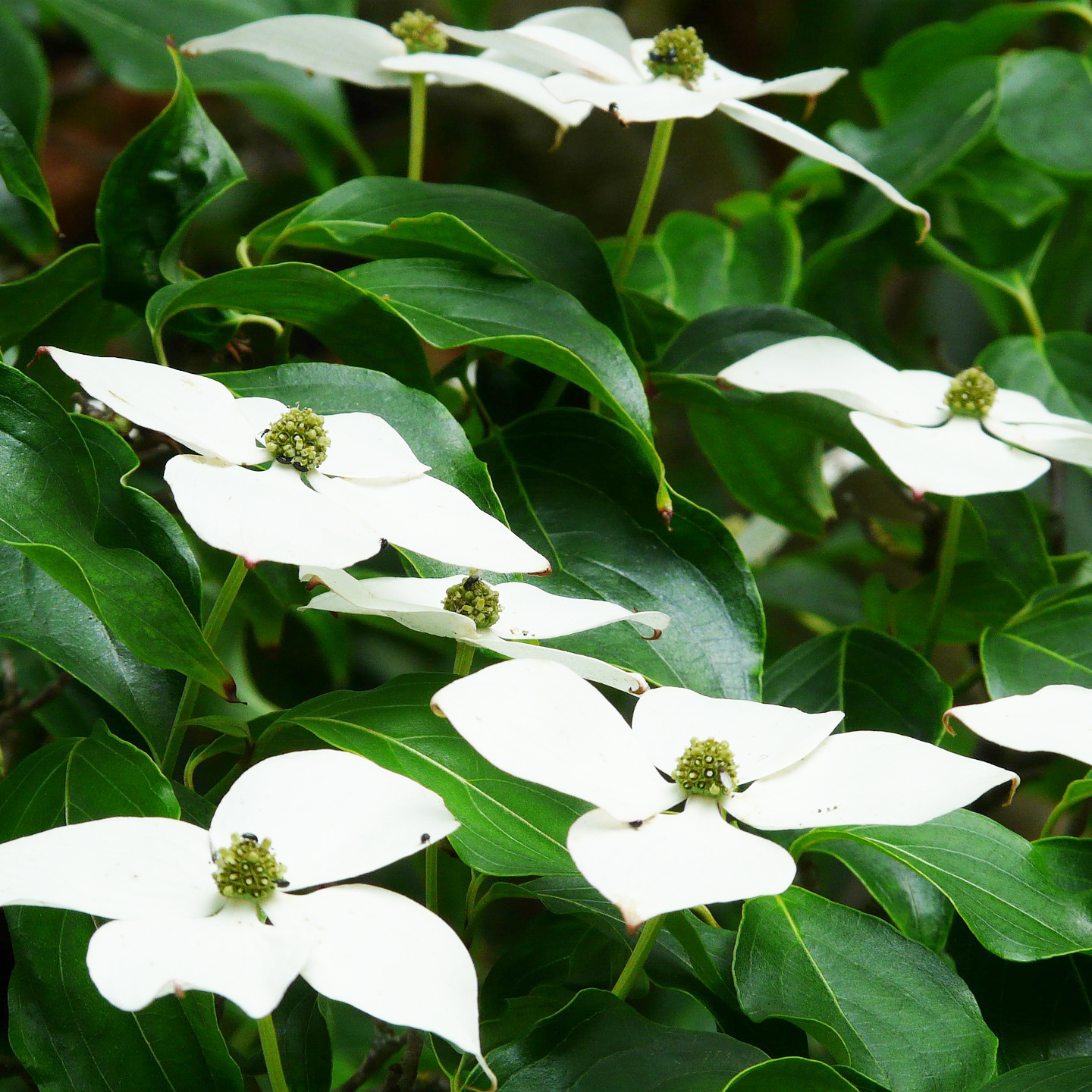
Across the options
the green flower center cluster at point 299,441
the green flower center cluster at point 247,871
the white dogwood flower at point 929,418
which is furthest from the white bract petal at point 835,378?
the green flower center cluster at point 247,871

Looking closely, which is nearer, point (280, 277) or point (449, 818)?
point (449, 818)

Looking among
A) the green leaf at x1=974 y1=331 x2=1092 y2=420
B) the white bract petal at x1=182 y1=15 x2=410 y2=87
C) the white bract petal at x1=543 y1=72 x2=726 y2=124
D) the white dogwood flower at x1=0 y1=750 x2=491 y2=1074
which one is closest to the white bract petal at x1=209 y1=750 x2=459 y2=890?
the white dogwood flower at x1=0 y1=750 x2=491 y2=1074

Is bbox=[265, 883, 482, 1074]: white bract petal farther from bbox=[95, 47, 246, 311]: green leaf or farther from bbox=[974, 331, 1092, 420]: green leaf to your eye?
bbox=[974, 331, 1092, 420]: green leaf

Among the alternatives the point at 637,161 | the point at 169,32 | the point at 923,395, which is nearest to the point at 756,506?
the point at 923,395

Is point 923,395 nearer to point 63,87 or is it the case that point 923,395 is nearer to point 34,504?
point 34,504

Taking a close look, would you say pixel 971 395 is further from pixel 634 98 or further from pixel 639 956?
pixel 639 956

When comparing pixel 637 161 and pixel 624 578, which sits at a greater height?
pixel 624 578

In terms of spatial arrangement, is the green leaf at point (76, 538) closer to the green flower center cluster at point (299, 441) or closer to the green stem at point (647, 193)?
the green flower center cluster at point (299, 441)
